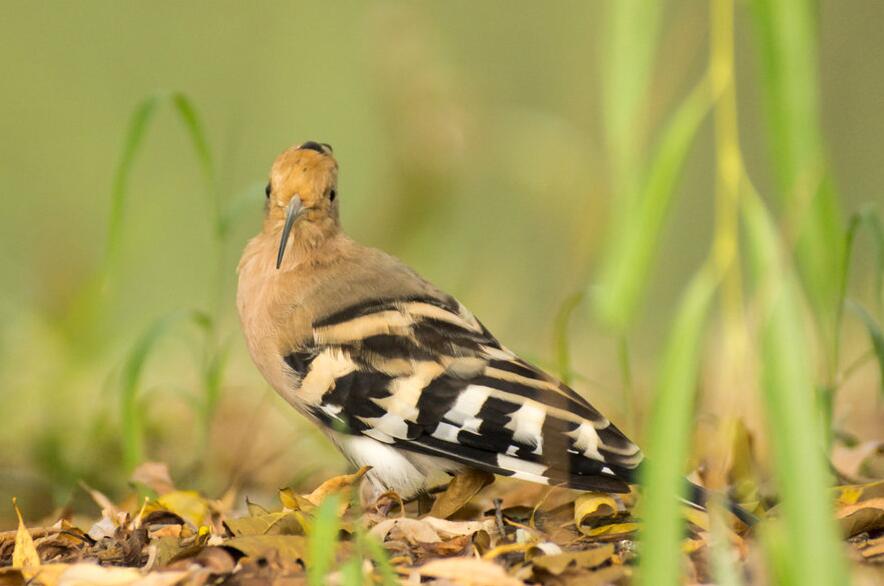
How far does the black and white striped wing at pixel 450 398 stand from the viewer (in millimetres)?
2258

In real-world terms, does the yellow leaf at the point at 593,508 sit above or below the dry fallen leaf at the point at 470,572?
above

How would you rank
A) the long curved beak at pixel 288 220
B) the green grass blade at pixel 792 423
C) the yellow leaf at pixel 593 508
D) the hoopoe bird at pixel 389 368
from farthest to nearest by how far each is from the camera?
Answer: 1. the long curved beak at pixel 288 220
2. the hoopoe bird at pixel 389 368
3. the yellow leaf at pixel 593 508
4. the green grass blade at pixel 792 423

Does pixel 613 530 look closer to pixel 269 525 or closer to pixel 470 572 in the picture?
pixel 470 572

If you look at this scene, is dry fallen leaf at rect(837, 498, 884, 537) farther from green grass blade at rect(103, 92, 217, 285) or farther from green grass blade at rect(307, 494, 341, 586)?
green grass blade at rect(103, 92, 217, 285)

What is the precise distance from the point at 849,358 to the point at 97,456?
2642 mm

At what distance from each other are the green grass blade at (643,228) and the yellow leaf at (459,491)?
1061 millimetres

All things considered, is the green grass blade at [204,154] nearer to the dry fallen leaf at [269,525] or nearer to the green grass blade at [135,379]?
the green grass blade at [135,379]

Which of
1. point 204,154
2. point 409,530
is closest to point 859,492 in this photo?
point 409,530

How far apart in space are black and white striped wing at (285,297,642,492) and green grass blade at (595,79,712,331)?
932 millimetres

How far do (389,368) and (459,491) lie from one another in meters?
0.28

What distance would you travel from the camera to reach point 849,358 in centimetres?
445

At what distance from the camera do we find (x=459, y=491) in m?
2.38

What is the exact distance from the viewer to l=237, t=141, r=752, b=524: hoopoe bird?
229cm

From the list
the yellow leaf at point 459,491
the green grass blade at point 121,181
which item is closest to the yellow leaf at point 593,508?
the yellow leaf at point 459,491
